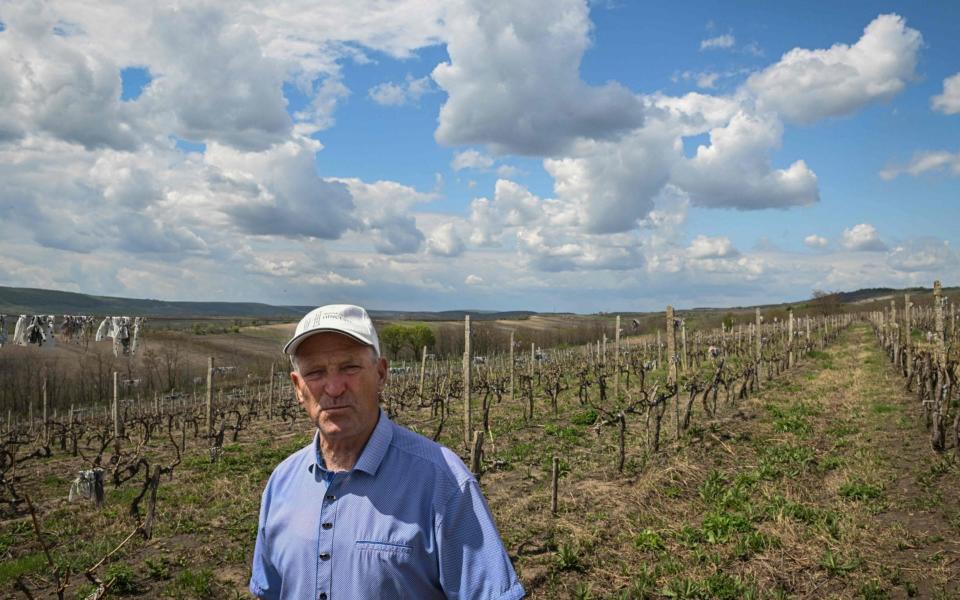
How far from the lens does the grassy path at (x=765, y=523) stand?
5797 mm

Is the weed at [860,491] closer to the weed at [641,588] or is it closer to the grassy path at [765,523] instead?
the grassy path at [765,523]

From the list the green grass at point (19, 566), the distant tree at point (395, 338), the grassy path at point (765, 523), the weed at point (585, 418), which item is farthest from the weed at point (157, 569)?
the distant tree at point (395, 338)

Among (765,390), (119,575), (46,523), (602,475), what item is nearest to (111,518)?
(46,523)

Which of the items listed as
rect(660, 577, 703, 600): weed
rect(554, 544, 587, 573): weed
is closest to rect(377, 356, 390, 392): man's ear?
rect(660, 577, 703, 600): weed

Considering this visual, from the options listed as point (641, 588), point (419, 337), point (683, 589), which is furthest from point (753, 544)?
point (419, 337)

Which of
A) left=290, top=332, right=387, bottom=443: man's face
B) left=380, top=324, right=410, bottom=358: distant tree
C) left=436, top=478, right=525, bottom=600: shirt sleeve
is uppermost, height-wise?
left=290, top=332, right=387, bottom=443: man's face

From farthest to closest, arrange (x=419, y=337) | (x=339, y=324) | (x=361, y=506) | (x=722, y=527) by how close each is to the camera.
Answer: (x=419, y=337), (x=722, y=527), (x=339, y=324), (x=361, y=506)

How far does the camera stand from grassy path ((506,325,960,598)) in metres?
5.80

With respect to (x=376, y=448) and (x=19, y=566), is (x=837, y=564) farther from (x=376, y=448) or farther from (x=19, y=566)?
(x=19, y=566)

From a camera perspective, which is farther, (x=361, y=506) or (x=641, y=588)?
(x=641, y=588)

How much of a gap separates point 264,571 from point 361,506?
0.61 metres

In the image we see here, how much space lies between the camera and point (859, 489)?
26.8 feet

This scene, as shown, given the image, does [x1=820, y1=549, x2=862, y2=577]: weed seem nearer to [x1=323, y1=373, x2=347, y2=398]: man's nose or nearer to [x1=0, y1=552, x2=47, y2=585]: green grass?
[x1=323, y1=373, x2=347, y2=398]: man's nose

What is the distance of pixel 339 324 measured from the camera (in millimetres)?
2129
